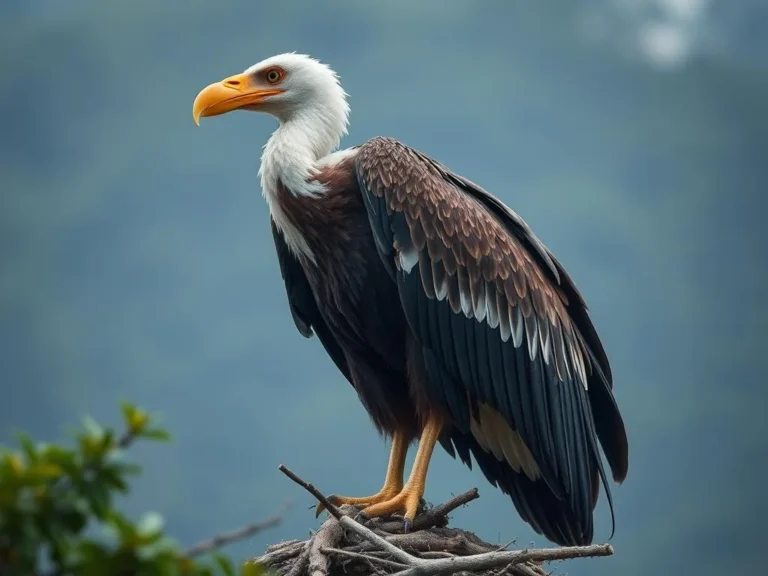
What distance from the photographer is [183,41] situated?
108 metres

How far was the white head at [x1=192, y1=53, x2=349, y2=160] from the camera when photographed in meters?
6.22

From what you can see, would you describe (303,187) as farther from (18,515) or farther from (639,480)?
(639,480)

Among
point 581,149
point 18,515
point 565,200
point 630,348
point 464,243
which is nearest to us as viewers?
point 18,515

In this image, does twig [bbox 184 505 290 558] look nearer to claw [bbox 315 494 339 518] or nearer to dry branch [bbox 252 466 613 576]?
dry branch [bbox 252 466 613 576]

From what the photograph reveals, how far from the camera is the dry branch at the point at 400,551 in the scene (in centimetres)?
430

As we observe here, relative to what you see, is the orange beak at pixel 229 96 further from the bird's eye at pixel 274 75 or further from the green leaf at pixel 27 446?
the green leaf at pixel 27 446

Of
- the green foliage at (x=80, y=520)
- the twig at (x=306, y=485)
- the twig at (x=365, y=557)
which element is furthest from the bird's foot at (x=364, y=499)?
the green foliage at (x=80, y=520)

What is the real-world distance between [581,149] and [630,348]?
32004 millimetres

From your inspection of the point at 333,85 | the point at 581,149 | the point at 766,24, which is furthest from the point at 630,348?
the point at 333,85

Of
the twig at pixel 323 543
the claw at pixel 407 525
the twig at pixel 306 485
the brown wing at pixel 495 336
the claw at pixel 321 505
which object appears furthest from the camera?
the brown wing at pixel 495 336

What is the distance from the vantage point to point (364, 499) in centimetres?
559

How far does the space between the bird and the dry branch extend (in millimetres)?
199

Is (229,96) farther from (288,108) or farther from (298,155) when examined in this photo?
(298,155)

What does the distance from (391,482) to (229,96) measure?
2041 mm
